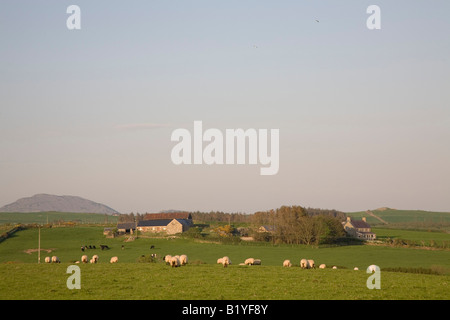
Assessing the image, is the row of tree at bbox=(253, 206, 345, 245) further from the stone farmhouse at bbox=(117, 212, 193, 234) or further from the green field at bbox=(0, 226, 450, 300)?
the green field at bbox=(0, 226, 450, 300)

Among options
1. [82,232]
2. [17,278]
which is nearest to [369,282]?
[17,278]

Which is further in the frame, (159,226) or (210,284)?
(159,226)

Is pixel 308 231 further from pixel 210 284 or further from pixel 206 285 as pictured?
pixel 206 285

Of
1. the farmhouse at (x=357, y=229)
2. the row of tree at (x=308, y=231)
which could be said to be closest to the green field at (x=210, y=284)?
the row of tree at (x=308, y=231)

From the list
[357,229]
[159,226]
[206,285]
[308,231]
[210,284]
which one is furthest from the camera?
[357,229]

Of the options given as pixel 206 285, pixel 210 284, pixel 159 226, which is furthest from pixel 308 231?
pixel 206 285

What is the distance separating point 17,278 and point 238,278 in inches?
556

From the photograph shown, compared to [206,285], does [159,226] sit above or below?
below

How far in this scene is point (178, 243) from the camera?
100 m

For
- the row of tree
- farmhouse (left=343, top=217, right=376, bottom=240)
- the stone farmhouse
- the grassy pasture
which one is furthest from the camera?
farmhouse (left=343, top=217, right=376, bottom=240)

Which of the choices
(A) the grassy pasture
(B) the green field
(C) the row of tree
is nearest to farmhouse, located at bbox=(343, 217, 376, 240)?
(C) the row of tree

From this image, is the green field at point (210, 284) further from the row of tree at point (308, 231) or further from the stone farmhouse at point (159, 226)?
the stone farmhouse at point (159, 226)

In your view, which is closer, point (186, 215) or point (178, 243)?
point (178, 243)
